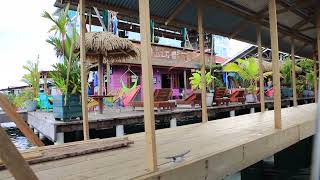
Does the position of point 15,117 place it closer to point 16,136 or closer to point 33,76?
point 16,136

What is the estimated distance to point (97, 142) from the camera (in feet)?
13.8

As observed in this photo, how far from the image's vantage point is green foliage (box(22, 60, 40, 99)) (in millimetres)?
12062

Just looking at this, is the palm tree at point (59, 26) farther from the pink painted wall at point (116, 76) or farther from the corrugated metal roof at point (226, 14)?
the pink painted wall at point (116, 76)

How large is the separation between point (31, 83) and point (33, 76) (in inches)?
28.0

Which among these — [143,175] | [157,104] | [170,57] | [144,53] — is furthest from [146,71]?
[170,57]

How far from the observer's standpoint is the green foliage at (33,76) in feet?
39.6

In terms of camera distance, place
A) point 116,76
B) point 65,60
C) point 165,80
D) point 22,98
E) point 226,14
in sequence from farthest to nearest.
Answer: point 165,80
point 116,76
point 22,98
point 226,14
point 65,60

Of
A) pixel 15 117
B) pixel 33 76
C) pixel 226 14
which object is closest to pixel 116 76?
pixel 33 76

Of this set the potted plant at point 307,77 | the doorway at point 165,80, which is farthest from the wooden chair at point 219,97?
the potted plant at point 307,77

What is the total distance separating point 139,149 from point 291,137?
2.81m

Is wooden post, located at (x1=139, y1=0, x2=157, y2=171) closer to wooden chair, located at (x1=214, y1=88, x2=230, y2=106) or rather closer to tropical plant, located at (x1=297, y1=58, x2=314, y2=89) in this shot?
wooden chair, located at (x1=214, y1=88, x2=230, y2=106)

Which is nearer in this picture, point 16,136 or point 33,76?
point 16,136

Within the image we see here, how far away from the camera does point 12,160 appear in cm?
167

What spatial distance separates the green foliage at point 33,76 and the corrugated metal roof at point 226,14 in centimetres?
655
